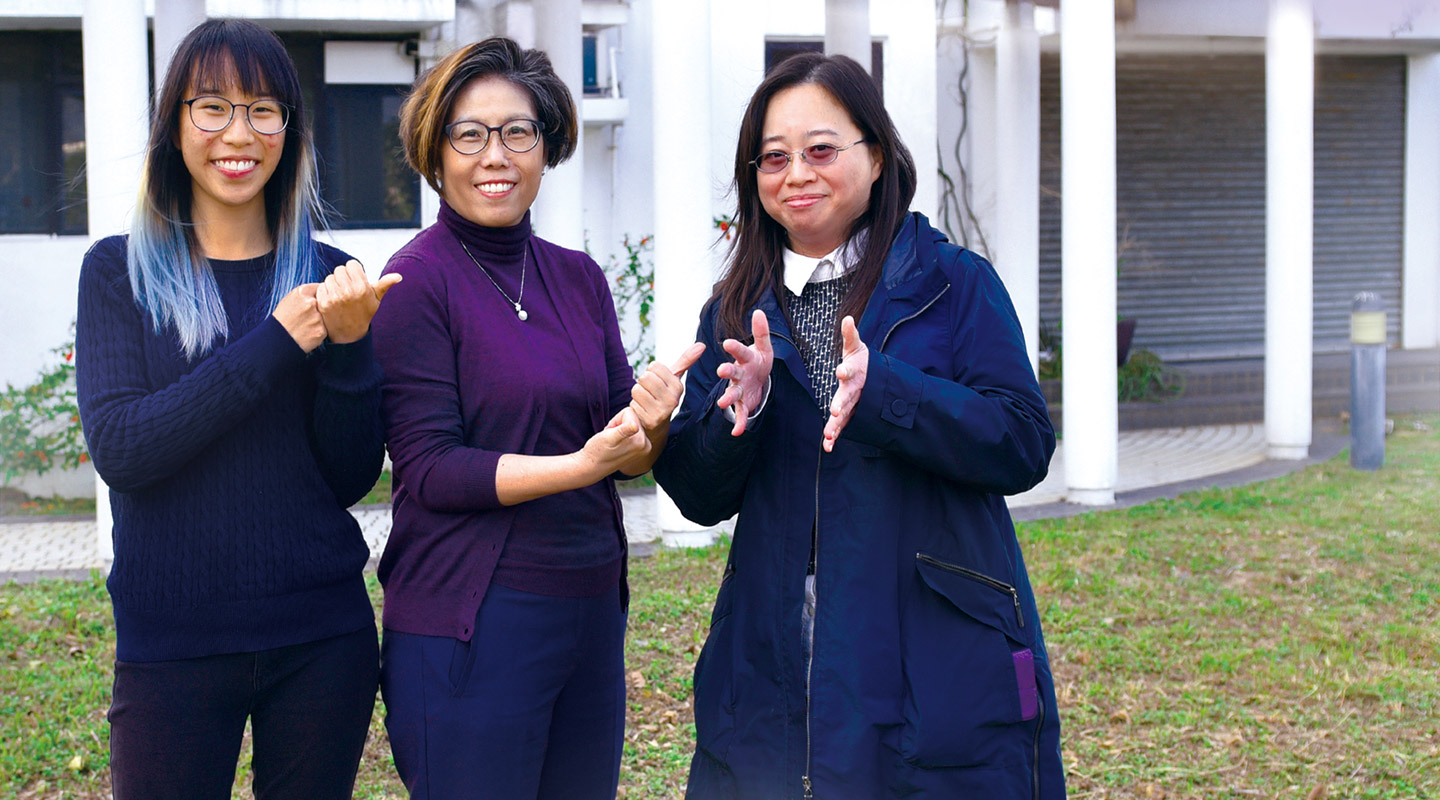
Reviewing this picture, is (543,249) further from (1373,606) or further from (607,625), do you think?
(1373,606)

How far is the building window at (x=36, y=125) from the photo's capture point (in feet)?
32.5

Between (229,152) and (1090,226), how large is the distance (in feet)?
22.0

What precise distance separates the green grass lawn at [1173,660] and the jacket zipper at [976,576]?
232 centimetres

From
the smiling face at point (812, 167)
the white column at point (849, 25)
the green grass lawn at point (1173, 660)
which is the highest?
the white column at point (849, 25)

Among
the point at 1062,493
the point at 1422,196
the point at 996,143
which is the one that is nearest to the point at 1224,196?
the point at 1422,196

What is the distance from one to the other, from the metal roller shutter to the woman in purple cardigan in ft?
38.6

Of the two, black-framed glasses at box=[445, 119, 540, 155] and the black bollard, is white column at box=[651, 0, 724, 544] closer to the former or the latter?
black-framed glasses at box=[445, 119, 540, 155]

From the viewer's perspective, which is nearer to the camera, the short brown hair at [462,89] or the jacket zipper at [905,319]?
the jacket zipper at [905,319]

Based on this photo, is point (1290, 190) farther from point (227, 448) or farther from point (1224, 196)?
point (227, 448)

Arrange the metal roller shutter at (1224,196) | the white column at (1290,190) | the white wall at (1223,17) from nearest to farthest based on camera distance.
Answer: the white column at (1290,190) → the white wall at (1223,17) → the metal roller shutter at (1224,196)

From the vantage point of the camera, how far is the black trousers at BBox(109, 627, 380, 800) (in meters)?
2.36

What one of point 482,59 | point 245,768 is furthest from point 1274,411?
point 482,59

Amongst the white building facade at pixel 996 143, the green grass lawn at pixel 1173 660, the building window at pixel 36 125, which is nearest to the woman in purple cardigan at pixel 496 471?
the green grass lawn at pixel 1173 660

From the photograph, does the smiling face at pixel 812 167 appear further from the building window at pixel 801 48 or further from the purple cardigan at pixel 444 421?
the building window at pixel 801 48
